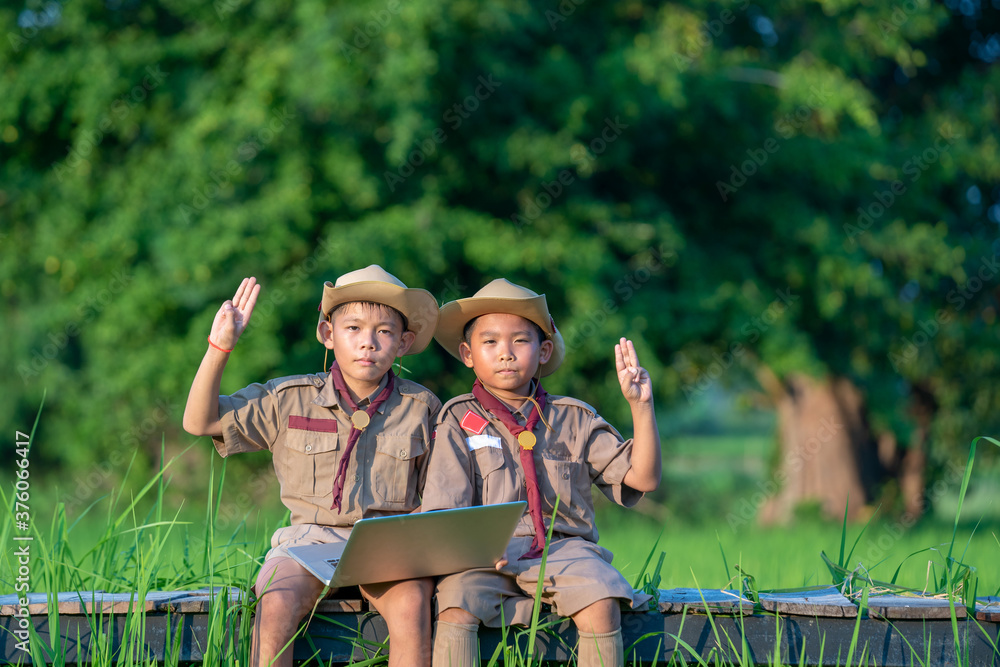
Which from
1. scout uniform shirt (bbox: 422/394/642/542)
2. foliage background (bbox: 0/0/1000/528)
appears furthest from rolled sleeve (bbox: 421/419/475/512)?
foliage background (bbox: 0/0/1000/528)

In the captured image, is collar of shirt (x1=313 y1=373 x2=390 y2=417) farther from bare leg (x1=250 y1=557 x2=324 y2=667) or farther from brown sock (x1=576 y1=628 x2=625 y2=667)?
brown sock (x1=576 y1=628 x2=625 y2=667)

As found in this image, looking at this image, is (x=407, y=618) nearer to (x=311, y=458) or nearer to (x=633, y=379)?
(x=311, y=458)

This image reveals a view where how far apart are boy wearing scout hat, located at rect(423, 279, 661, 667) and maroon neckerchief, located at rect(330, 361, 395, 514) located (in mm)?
202

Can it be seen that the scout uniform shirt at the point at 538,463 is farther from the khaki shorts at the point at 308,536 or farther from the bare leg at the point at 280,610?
the bare leg at the point at 280,610

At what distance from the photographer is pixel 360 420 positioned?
9.83ft

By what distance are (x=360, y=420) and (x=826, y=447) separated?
9.84 m

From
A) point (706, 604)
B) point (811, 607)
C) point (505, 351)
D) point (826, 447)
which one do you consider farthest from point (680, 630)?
point (826, 447)

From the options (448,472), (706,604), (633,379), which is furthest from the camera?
(448,472)

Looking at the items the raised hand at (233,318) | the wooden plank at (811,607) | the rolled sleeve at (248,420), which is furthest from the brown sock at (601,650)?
the raised hand at (233,318)

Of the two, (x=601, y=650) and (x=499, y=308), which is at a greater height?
(x=499, y=308)

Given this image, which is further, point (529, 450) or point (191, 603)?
point (529, 450)

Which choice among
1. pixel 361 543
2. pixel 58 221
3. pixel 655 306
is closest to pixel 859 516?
pixel 655 306

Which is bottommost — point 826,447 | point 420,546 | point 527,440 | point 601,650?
point 601,650

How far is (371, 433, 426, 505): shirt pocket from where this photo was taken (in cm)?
298
